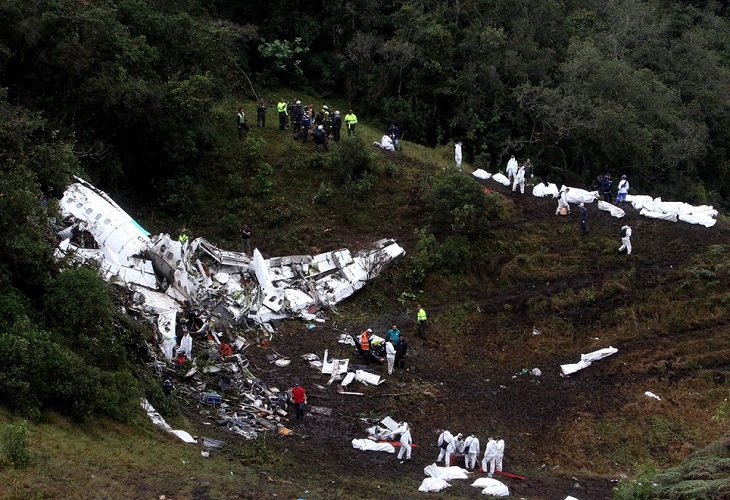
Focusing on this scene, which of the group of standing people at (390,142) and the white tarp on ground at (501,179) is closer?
the white tarp on ground at (501,179)

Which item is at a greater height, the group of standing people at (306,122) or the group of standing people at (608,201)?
the group of standing people at (306,122)

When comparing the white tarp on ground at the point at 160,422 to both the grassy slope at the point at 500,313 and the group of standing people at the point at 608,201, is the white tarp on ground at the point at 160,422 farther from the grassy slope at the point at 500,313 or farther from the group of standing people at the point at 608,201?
the group of standing people at the point at 608,201

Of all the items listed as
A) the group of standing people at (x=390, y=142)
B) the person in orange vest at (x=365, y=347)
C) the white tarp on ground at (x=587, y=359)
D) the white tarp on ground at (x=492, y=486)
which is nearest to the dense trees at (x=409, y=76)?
the group of standing people at (x=390, y=142)

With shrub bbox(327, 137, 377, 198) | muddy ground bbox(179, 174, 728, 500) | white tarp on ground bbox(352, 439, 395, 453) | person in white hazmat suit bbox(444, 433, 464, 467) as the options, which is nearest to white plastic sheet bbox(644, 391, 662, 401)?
muddy ground bbox(179, 174, 728, 500)

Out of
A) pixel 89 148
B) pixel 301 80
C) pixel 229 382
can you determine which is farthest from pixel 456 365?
pixel 301 80

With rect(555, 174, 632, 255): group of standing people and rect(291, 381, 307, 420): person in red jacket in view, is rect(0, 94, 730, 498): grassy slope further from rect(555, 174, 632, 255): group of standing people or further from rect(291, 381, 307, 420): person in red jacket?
rect(291, 381, 307, 420): person in red jacket

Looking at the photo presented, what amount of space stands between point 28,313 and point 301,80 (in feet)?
73.6

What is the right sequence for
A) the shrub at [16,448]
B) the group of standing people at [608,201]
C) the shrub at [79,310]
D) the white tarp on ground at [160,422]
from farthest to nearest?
the group of standing people at [608,201], the shrub at [79,310], the white tarp on ground at [160,422], the shrub at [16,448]

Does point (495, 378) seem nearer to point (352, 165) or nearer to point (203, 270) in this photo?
point (203, 270)

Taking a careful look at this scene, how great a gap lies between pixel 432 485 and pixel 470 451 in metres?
1.88

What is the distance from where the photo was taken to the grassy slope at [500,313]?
17.2m

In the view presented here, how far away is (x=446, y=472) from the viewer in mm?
19625

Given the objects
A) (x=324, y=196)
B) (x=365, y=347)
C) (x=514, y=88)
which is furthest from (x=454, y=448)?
(x=514, y=88)

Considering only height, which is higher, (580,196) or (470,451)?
(580,196)
